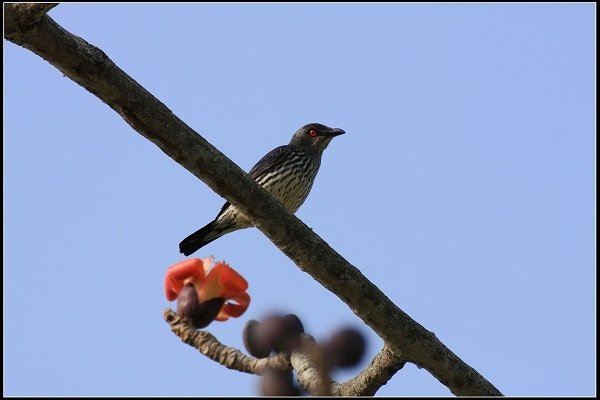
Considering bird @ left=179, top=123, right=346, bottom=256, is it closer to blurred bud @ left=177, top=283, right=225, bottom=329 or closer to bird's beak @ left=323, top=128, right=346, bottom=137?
bird's beak @ left=323, top=128, right=346, bottom=137

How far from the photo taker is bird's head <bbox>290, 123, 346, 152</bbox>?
36.4 feet

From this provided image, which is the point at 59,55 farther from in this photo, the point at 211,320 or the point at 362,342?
the point at 362,342

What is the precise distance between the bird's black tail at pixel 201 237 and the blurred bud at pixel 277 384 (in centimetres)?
744

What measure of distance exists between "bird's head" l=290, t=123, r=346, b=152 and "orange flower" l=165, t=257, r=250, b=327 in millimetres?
8921

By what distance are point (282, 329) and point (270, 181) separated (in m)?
8.20

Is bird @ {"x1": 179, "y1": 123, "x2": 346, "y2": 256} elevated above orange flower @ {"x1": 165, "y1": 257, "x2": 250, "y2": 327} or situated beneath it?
elevated above

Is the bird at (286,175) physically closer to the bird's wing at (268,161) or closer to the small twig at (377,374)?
the bird's wing at (268,161)

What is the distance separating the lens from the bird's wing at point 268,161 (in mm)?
10375

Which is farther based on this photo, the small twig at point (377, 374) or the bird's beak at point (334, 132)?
the bird's beak at point (334, 132)

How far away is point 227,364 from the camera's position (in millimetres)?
2344

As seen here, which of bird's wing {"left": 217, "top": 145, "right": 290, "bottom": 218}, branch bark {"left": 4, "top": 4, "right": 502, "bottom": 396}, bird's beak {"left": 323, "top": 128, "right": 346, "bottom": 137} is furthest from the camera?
bird's beak {"left": 323, "top": 128, "right": 346, "bottom": 137}

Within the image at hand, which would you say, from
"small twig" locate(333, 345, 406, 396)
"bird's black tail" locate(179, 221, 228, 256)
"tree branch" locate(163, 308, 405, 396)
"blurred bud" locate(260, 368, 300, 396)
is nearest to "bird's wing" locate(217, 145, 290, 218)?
"bird's black tail" locate(179, 221, 228, 256)

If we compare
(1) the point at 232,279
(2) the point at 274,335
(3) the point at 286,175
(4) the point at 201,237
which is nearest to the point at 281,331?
(2) the point at 274,335

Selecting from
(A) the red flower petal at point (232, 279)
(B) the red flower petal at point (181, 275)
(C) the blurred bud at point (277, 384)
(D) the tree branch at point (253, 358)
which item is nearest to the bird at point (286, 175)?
(D) the tree branch at point (253, 358)
